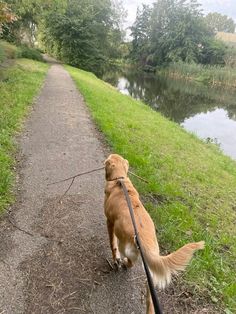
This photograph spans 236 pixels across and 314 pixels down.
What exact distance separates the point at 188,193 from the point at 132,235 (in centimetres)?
357

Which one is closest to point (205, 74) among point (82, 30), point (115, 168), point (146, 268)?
point (82, 30)

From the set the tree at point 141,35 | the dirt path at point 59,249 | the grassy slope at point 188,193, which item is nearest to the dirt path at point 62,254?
the dirt path at point 59,249

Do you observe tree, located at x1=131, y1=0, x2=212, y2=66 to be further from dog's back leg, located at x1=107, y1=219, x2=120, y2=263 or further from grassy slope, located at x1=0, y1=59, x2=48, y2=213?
dog's back leg, located at x1=107, y1=219, x2=120, y2=263

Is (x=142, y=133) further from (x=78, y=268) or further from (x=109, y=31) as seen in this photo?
(x=109, y=31)

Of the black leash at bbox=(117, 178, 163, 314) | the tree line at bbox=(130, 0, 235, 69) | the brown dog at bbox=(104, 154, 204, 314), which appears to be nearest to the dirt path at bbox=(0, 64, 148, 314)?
the brown dog at bbox=(104, 154, 204, 314)

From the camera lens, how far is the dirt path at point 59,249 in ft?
10.4

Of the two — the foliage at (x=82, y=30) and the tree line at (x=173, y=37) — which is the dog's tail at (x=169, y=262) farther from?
the tree line at (x=173, y=37)

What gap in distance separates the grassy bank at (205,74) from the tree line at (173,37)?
4.08 metres

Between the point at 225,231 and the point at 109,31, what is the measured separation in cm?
3973

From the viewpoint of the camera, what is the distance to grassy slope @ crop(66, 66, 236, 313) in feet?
12.7

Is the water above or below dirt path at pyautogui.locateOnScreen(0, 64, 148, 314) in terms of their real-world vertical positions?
below

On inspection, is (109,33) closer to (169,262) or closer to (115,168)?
(115,168)

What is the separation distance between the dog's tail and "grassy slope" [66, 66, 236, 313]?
141cm

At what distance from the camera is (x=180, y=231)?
463 cm
